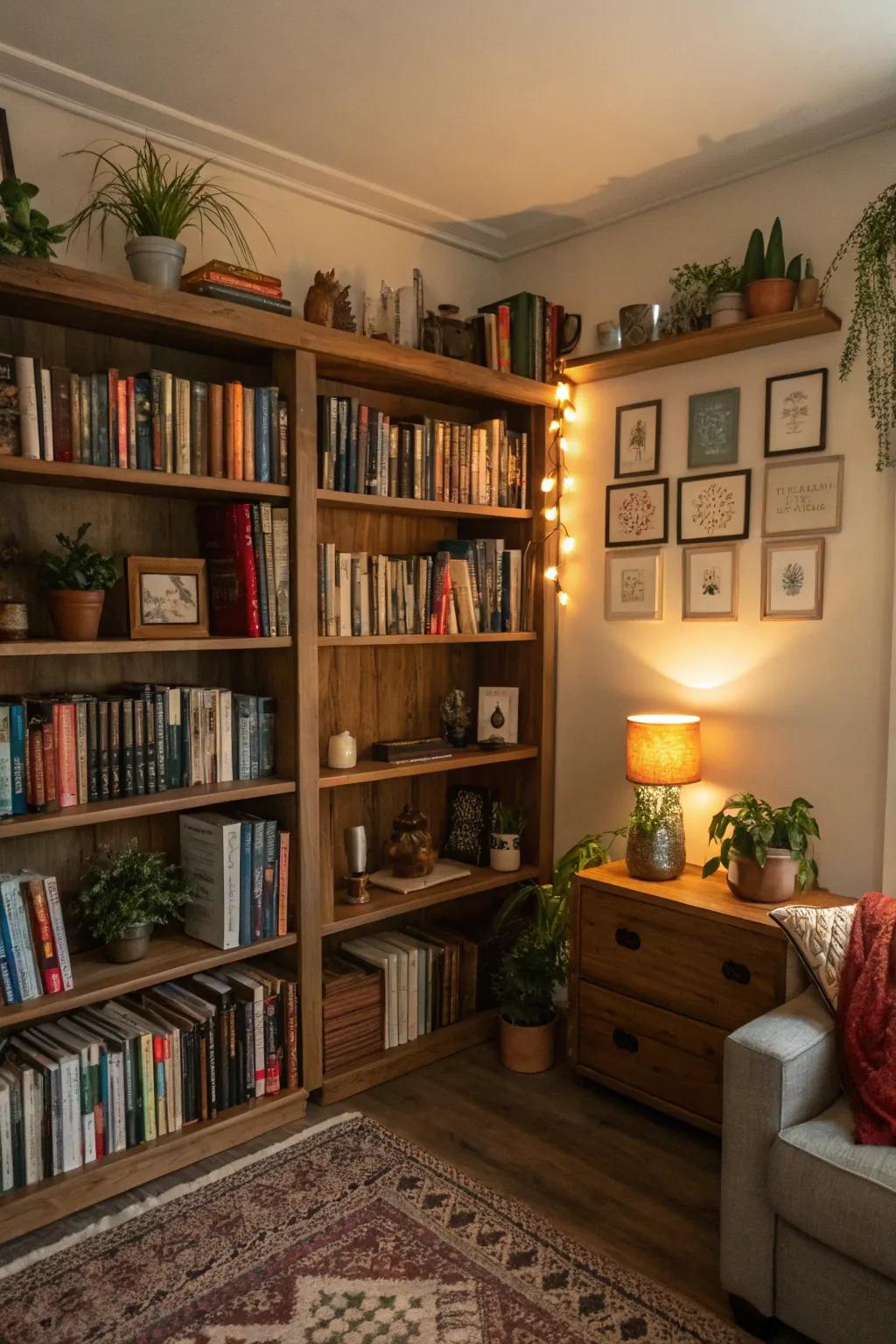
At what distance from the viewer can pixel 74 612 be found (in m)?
2.20

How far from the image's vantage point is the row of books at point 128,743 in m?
2.18

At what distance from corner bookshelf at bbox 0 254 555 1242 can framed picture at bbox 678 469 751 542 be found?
1.75 feet

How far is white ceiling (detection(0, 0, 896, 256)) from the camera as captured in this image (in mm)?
2029

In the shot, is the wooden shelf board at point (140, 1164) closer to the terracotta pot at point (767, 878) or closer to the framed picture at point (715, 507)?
the terracotta pot at point (767, 878)

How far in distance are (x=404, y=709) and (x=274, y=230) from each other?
152cm

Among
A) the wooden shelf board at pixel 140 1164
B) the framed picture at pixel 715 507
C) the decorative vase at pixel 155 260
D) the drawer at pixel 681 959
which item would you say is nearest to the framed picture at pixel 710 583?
the framed picture at pixel 715 507

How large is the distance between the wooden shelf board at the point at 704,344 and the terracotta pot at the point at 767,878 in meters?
1.37

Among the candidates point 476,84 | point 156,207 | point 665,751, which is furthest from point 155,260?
point 665,751

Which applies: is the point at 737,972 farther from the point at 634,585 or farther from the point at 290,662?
the point at 290,662

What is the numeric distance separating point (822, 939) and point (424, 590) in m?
1.50

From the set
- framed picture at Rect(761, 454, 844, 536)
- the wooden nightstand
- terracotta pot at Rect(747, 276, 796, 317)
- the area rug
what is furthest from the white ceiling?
the area rug

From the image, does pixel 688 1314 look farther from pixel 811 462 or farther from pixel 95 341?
pixel 95 341

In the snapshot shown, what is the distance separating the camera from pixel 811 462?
2611 mm

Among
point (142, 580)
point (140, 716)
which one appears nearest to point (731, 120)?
point (142, 580)
